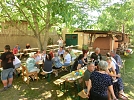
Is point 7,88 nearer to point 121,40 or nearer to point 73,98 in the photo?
point 73,98

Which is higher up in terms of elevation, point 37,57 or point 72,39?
point 72,39

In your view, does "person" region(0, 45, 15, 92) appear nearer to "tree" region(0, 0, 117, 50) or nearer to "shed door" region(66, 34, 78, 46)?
"tree" region(0, 0, 117, 50)

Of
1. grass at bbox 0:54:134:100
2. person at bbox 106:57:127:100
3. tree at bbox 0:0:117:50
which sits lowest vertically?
grass at bbox 0:54:134:100

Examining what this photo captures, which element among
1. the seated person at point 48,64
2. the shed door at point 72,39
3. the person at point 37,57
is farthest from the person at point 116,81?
the shed door at point 72,39

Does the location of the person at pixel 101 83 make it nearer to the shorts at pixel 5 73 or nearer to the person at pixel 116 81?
the person at pixel 116 81

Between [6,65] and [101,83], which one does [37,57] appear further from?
[101,83]

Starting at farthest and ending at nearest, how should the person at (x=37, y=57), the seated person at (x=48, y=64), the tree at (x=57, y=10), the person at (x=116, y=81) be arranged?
the person at (x=37, y=57)
the seated person at (x=48, y=64)
the person at (x=116, y=81)
the tree at (x=57, y=10)

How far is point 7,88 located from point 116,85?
14.3ft

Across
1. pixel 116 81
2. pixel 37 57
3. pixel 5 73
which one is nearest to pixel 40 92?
pixel 5 73

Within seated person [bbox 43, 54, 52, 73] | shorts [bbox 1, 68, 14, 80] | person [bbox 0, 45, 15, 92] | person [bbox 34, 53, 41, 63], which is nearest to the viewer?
person [bbox 0, 45, 15, 92]

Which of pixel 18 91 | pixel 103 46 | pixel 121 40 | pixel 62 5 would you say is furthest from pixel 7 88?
pixel 121 40

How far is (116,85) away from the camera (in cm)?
485

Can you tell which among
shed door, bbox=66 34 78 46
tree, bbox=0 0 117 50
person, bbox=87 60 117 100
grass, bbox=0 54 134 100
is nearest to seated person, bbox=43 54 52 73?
grass, bbox=0 54 134 100

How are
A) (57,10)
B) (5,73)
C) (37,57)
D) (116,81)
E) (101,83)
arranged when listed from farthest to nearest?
(37,57), (5,73), (116,81), (57,10), (101,83)
